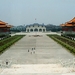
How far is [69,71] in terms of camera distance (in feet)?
31.9

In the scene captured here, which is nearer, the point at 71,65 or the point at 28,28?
the point at 71,65

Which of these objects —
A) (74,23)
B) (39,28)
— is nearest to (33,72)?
(74,23)

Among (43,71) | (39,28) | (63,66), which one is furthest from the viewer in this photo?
(39,28)

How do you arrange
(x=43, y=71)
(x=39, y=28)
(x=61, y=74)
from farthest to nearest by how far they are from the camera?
1. (x=39, y=28)
2. (x=43, y=71)
3. (x=61, y=74)

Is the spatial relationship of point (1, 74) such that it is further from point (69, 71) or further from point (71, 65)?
point (71, 65)

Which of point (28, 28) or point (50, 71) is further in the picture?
point (28, 28)

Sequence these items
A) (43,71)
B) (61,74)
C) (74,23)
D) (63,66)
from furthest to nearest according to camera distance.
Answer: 1. (74,23)
2. (63,66)
3. (43,71)
4. (61,74)

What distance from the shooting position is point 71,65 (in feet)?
36.0

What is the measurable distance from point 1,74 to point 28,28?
78064 mm

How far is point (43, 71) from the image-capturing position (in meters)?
9.73

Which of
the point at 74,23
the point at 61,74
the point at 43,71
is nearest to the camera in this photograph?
the point at 61,74

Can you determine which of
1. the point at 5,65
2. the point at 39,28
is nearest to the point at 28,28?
the point at 39,28

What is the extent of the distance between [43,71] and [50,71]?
0.33m

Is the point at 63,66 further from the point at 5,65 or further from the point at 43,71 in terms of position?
the point at 5,65
